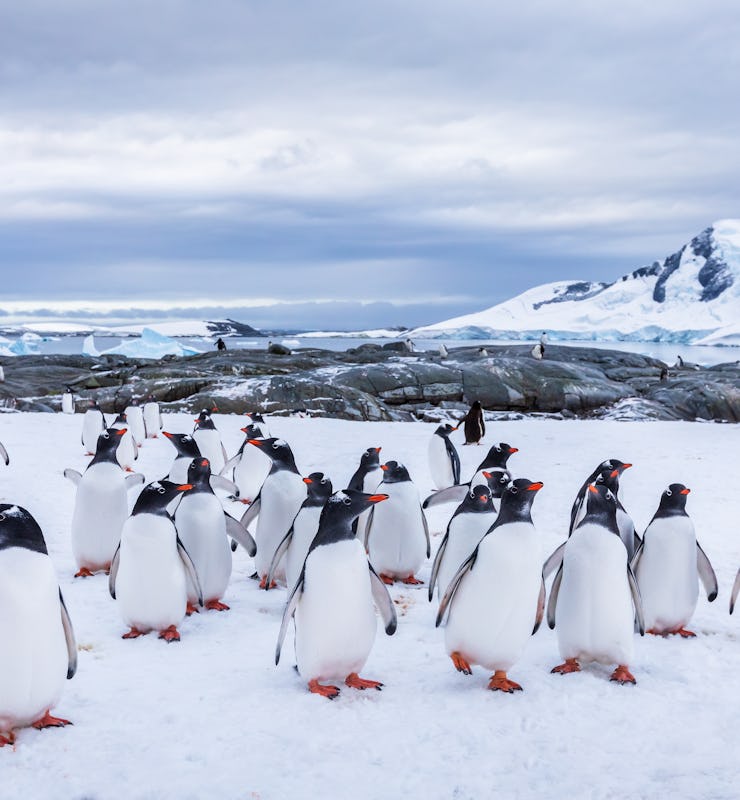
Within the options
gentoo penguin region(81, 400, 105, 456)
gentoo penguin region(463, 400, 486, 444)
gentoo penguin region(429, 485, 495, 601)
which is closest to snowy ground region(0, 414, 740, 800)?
gentoo penguin region(429, 485, 495, 601)

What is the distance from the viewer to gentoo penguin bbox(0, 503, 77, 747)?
330 centimetres

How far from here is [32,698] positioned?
3.37 meters

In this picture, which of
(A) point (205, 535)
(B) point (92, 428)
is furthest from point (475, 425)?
(A) point (205, 535)

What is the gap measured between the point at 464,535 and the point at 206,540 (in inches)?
64.7

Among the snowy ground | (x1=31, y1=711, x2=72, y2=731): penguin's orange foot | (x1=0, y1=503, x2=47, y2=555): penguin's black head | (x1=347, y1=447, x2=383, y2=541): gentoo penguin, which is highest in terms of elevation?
(x1=0, y1=503, x2=47, y2=555): penguin's black head

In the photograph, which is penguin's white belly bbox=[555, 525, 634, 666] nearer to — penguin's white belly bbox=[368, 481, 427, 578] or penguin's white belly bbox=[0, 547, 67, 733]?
penguin's white belly bbox=[368, 481, 427, 578]

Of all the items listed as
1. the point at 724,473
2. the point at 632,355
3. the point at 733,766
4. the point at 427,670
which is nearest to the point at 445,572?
the point at 427,670

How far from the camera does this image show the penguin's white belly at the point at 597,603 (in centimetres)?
418

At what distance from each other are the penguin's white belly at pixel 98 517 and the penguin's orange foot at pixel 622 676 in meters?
3.55

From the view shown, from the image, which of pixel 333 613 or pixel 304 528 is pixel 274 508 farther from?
pixel 333 613

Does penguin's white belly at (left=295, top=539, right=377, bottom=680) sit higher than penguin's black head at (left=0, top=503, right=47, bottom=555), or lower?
lower

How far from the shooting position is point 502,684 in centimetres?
401

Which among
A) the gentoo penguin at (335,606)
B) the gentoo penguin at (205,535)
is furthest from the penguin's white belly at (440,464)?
the gentoo penguin at (335,606)

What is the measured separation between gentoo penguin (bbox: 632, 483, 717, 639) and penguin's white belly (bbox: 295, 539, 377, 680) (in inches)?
75.5
